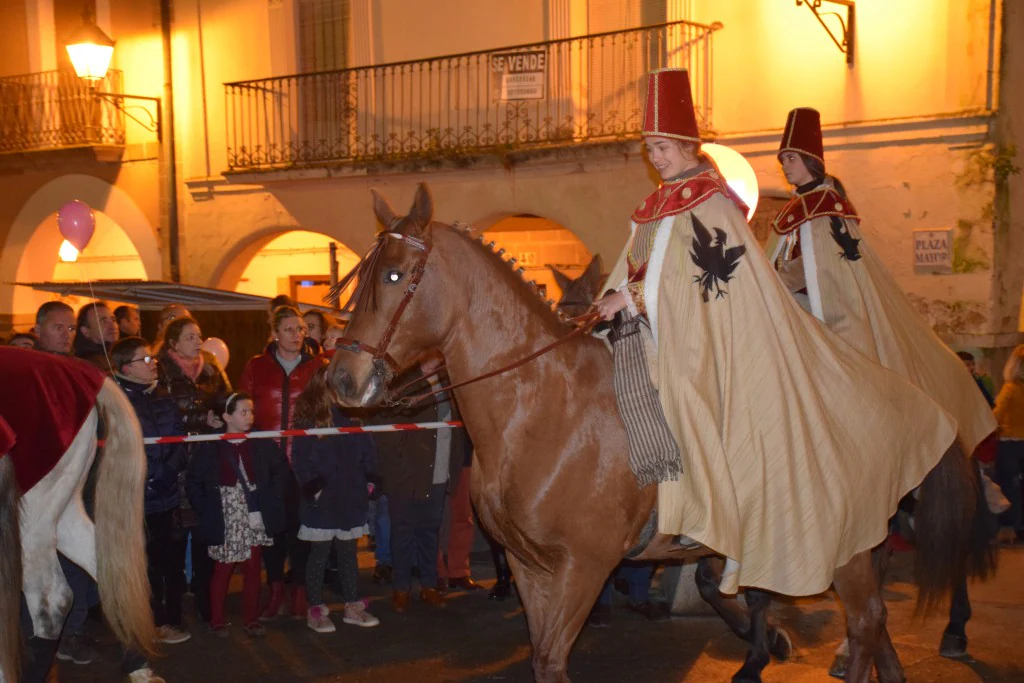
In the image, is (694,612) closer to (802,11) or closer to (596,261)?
(596,261)

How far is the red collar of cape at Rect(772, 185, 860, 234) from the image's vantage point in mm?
6160

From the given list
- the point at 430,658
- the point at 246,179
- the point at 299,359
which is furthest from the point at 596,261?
the point at 246,179

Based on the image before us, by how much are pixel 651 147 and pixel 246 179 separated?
1187cm

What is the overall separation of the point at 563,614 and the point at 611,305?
1303mm

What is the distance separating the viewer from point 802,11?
13.0 meters

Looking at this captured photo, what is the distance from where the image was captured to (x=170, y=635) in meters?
7.09

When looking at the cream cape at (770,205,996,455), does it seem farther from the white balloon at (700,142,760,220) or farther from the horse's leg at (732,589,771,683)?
the white balloon at (700,142,760,220)

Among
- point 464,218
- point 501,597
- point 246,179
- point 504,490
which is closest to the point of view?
point 504,490

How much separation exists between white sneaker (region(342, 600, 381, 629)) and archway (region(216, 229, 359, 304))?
1052 centimetres

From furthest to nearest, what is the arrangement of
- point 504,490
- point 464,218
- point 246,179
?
1. point 246,179
2. point 464,218
3. point 504,490

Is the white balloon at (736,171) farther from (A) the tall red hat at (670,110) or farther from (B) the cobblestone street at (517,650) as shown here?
(A) the tall red hat at (670,110)

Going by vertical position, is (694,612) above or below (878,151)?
below

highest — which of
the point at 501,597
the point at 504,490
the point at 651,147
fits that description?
the point at 651,147

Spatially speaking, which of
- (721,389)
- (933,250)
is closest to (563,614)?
(721,389)
